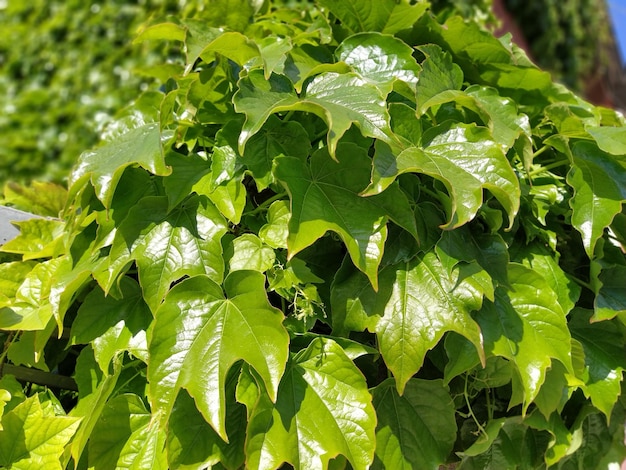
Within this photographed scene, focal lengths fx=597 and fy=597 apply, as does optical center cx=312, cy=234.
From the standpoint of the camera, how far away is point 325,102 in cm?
79

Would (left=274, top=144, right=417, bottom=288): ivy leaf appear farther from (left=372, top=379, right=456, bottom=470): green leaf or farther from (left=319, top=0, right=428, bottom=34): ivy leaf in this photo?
(left=319, top=0, right=428, bottom=34): ivy leaf

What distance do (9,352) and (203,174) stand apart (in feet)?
1.44

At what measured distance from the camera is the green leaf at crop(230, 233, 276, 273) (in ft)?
2.68

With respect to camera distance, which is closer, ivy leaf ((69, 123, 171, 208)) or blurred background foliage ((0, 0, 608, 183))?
ivy leaf ((69, 123, 171, 208))

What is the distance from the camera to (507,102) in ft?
3.14

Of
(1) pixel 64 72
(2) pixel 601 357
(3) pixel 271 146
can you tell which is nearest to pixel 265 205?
(3) pixel 271 146

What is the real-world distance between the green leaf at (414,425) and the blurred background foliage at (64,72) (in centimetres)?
164

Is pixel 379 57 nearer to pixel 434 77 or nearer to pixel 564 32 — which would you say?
pixel 434 77

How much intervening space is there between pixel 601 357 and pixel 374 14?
27.7 inches

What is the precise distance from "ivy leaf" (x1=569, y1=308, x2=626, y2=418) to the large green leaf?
0.97 feet

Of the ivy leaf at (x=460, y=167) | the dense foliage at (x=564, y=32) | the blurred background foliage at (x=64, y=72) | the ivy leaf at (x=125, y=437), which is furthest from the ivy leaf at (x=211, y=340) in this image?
the dense foliage at (x=564, y=32)

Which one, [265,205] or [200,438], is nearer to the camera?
[200,438]

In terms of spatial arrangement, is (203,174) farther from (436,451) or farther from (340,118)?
(436,451)

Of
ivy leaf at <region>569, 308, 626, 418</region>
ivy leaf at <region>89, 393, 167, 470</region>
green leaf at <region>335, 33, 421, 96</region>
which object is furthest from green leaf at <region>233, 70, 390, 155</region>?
ivy leaf at <region>569, 308, 626, 418</region>
